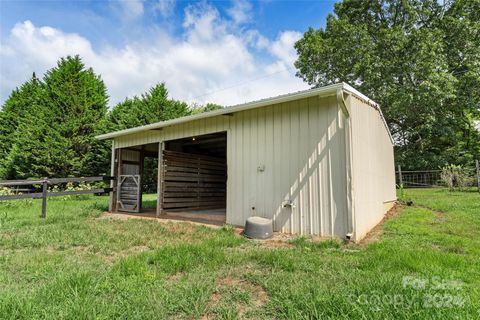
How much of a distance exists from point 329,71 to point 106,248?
Result: 647 inches

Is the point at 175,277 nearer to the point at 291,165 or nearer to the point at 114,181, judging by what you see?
the point at 291,165

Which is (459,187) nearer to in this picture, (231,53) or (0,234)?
(231,53)

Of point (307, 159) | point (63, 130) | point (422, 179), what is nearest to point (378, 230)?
point (307, 159)

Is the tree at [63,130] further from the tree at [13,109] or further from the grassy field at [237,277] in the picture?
the grassy field at [237,277]

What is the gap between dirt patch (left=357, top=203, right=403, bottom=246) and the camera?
14.4 ft

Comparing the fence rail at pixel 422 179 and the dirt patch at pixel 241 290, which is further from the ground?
the fence rail at pixel 422 179

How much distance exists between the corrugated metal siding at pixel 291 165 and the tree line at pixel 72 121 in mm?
10284

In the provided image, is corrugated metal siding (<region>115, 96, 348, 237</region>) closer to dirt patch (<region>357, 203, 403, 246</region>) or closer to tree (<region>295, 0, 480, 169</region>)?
dirt patch (<region>357, 203, 403, 246</region>)

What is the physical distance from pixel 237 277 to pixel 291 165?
2.69 meters

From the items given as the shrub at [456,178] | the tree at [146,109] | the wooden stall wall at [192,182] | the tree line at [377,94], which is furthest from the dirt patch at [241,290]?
the tree line at [377,94]

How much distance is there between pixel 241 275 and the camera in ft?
9.29

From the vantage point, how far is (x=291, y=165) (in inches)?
199

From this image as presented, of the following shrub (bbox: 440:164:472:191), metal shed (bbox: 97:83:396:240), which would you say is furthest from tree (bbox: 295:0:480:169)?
metal shed (bbox: 97:83:396:240)

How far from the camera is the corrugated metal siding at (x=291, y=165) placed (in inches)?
179
